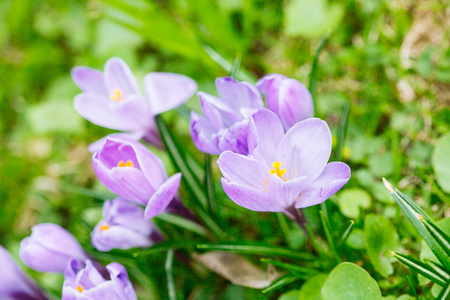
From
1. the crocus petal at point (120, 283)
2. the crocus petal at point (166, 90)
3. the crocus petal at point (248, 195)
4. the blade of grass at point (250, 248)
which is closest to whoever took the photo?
the crocus petal at point (248, 195)

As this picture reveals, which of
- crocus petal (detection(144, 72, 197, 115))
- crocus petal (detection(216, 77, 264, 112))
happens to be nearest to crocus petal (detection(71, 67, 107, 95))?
crocus petal (detection(144, 72, 197, 115))

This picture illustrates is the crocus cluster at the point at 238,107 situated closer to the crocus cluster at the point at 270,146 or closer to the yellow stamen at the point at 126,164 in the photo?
the crocus cluster at the point at 270,146

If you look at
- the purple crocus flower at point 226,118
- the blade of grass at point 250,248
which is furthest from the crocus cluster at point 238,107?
the blade of grass at point 250,248

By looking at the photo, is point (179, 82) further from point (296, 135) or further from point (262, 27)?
point (262, 27)

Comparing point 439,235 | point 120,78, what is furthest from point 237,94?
point 439,235

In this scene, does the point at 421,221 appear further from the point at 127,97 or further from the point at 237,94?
the point at 127,97

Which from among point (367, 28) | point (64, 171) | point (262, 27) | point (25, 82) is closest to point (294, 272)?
point (367, 28)
